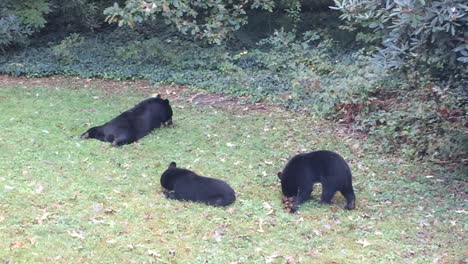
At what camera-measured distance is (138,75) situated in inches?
616

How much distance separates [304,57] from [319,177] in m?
7.69

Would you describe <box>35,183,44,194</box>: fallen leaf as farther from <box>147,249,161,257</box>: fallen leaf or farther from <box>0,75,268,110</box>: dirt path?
<box>0,75,268,110</box>: dirt path

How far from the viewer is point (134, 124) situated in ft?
34.7

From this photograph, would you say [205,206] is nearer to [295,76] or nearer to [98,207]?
[98,207]

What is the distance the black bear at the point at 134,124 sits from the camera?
33.7 feet

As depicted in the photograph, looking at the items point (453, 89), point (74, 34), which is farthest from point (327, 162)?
point (74, 34)

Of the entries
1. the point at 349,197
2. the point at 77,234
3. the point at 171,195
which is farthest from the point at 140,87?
the point at 77,234

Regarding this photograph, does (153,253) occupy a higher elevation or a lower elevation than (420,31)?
lower

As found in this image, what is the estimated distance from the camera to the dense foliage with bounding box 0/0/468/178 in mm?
8094

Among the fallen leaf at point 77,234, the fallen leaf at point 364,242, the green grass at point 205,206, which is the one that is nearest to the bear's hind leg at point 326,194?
the green grass at point 205,206

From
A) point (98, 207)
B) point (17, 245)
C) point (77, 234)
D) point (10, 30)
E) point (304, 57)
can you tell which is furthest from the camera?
point (10, 30)

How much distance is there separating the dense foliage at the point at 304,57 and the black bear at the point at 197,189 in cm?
259

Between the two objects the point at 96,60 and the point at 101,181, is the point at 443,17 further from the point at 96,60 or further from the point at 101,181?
the point at 96,60

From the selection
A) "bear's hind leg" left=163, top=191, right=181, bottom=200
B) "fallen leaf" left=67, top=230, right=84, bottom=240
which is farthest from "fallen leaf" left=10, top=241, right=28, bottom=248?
"bear's hind leg" left=163, top=191, right=181, bottom=200
